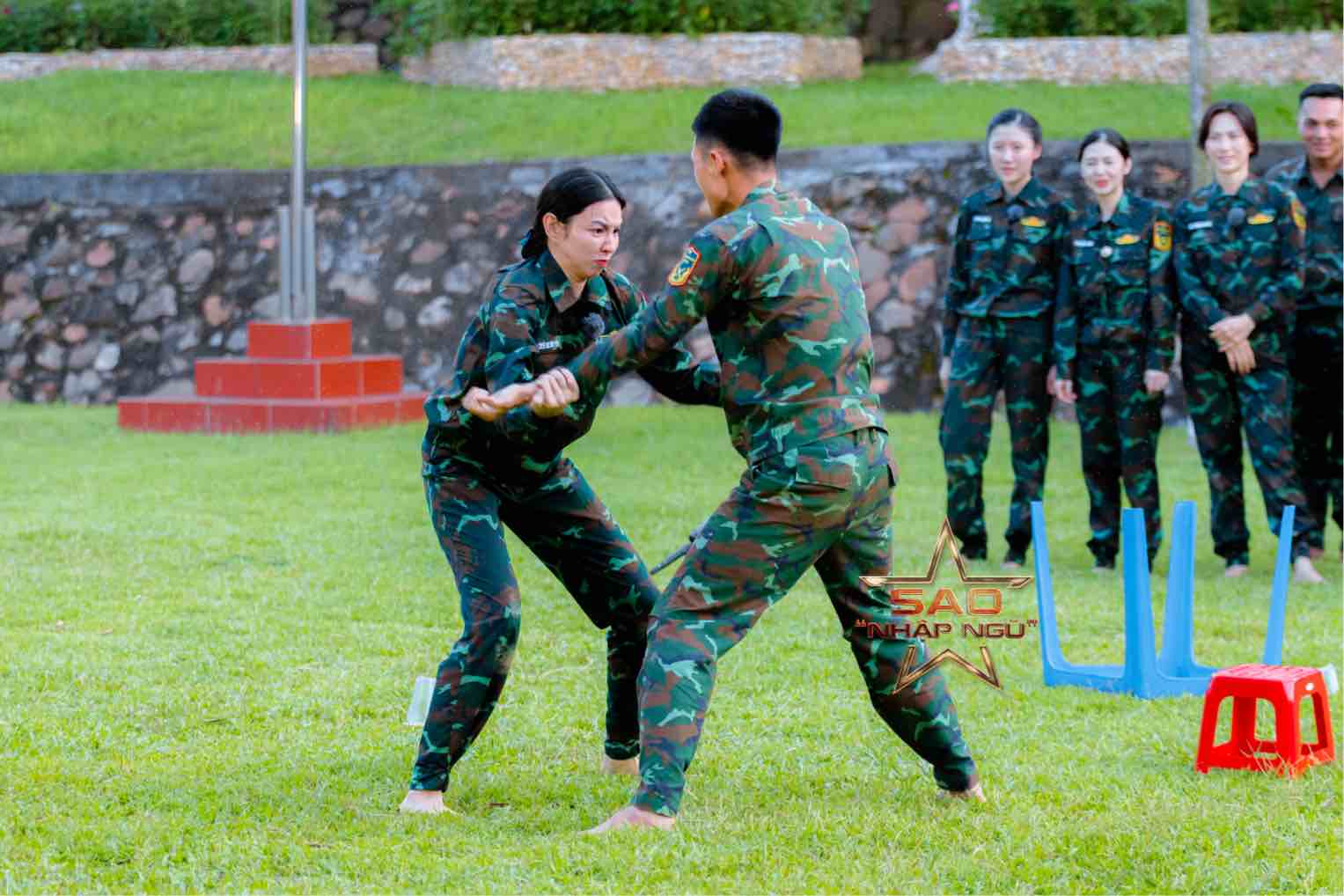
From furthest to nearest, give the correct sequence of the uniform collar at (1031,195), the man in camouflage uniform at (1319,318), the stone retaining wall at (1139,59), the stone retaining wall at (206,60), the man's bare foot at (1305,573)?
1. the stone retaining wall at (206,60)
2. the stone retaining wall at (1139,59)
3. the uniform collar at (1031,195)
4. the man in camouflage uniform at (1319,318)
5. the man's bare foot at (1305,573)

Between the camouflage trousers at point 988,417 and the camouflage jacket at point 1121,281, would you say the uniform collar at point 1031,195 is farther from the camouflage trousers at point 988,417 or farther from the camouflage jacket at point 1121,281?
the camouflage trousers at point 988,417

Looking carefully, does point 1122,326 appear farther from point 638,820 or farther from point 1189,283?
point 638,820

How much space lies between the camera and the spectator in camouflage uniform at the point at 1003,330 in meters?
8.99

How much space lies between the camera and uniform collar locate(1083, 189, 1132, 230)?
885cm

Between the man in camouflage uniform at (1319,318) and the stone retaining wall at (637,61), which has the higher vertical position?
the stone retaining wall at (637,61)

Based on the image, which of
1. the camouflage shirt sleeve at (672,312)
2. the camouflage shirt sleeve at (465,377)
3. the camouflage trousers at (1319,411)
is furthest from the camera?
the camouflage trousers at (1319,411)

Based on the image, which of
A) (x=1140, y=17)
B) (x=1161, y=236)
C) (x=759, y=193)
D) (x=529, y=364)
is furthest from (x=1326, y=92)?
(x=1140, y=17)

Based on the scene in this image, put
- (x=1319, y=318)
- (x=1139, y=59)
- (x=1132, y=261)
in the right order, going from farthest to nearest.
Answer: (x=1139, y=59), (x=1319, y=318), (x=1132, y=261)

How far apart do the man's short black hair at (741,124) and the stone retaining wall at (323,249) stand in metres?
11.1

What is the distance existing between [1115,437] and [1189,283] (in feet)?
2.72

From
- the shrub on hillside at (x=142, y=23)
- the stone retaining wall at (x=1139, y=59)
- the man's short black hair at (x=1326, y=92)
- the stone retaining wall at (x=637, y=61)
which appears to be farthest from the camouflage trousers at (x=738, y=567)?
the shrub on hillside at (x=142, y=23)

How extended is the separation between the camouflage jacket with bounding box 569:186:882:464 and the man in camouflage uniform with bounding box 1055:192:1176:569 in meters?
4.61

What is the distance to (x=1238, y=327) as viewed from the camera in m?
8.62

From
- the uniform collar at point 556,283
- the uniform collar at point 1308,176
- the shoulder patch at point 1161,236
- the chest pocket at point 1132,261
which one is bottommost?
the chest pocket at point 1132,261
